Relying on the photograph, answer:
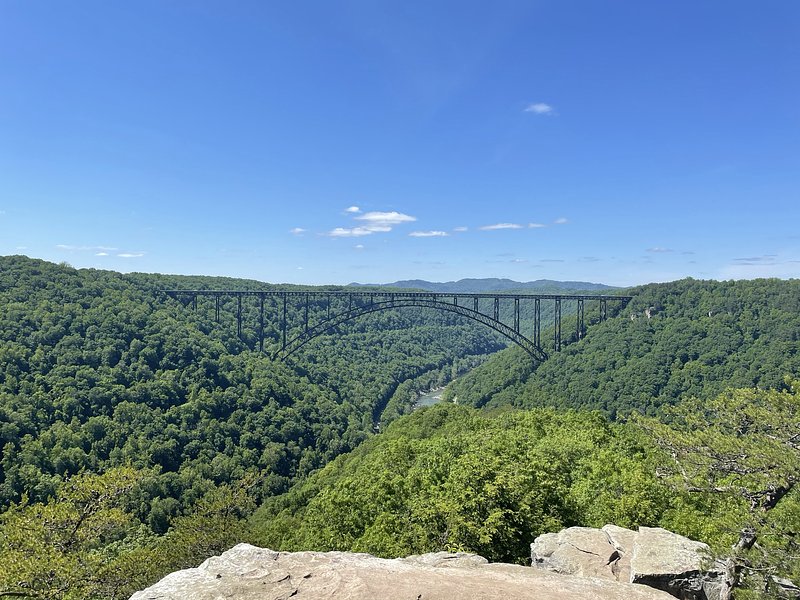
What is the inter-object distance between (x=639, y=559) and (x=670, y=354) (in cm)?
5126

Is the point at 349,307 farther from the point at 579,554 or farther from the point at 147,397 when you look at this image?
the point at 579,554

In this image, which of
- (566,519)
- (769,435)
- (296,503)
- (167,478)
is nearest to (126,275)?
(167,478)

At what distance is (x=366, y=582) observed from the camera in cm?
663

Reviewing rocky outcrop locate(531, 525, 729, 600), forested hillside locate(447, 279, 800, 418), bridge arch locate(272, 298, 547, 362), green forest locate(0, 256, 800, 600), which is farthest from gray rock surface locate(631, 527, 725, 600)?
bridge arch locate(272, 298, 547, 362)

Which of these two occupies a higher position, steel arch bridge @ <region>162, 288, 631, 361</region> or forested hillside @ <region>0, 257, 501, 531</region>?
steel arch bridge @ <region>162, 288, 631, 361</region>

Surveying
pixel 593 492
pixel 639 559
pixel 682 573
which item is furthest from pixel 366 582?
pixel 593 492

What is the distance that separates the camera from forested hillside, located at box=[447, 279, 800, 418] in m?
46.4

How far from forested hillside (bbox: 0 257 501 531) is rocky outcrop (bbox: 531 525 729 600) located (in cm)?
3359

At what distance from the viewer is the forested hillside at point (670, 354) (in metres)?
46.4

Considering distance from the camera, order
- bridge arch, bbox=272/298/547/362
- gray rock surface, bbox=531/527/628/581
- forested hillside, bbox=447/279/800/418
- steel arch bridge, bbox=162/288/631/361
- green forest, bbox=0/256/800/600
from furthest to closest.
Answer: steel arch bridge, bbox=162/288/631/361 < bridge arch, bbox=272/298/547/362 < forested hillside, bbox=447/279/800/418 < green forest, bbox=0/256/800/600 < gray rock surface, bbox=531/527/628/581

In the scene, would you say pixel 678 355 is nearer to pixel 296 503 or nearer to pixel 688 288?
pixel 688 288

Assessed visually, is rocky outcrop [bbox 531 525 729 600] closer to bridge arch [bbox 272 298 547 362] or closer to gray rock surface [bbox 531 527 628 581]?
gray rock surface [bbox 531 527 628 581]

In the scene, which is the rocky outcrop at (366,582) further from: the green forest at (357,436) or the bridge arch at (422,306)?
the bridge arch at (422,306)

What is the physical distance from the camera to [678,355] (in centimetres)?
5128
